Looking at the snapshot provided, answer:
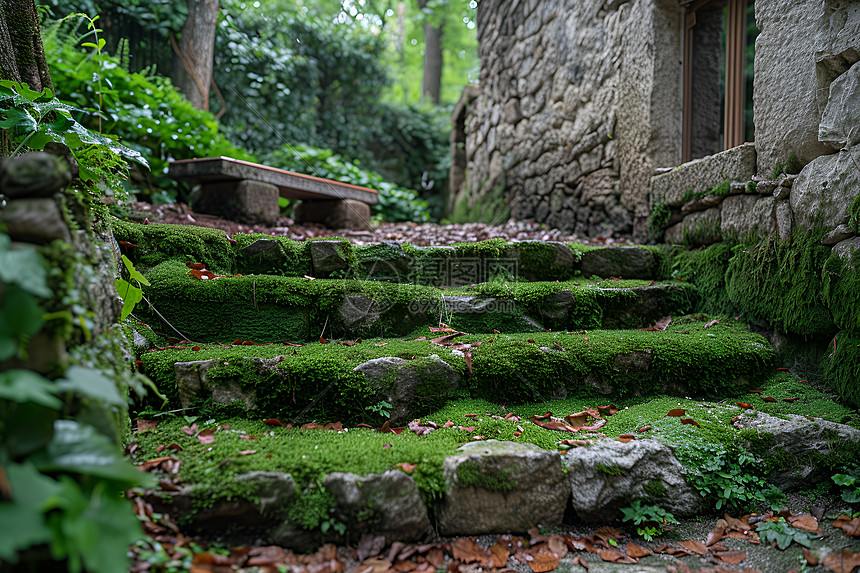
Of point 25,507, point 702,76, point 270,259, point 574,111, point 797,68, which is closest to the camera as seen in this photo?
point 25,507

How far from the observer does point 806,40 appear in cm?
235

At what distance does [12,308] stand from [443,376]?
5.03ft

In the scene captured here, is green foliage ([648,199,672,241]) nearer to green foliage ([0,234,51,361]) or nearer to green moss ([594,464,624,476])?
green moss ([594,464,624,476])

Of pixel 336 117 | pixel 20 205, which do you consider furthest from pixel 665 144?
pixel 336 117

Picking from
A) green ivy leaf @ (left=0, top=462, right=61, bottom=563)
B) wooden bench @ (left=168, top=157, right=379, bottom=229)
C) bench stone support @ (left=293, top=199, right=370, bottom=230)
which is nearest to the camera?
green ivy leaf @ (left=0, top=462, right=61, bottom=563)

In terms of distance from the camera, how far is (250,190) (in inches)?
149

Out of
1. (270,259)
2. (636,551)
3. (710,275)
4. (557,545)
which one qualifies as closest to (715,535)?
(636,551)

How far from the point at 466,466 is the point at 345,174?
205 inches

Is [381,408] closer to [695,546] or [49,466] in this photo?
[49,466]

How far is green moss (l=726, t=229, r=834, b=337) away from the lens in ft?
7.38

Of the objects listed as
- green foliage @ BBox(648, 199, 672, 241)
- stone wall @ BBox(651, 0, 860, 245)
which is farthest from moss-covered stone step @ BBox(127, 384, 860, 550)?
green foliage @ BBox(648, 199, 672, 241)

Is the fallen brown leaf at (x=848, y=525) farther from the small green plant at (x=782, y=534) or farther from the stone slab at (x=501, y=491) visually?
the stone slab at (x=501, y=491)

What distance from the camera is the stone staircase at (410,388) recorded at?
148 centimetres

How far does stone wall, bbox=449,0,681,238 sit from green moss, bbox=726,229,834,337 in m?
1.11
